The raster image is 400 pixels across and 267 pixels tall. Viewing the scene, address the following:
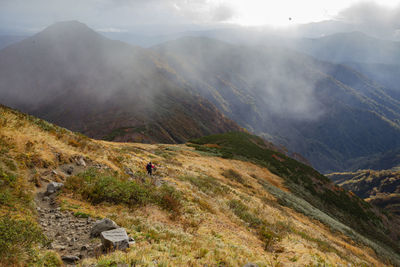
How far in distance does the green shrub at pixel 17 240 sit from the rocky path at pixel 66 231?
2.03ft

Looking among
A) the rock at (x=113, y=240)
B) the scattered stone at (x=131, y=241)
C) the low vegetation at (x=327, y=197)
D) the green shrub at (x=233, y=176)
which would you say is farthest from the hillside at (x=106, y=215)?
the low vegetation at (x=327, y=197)

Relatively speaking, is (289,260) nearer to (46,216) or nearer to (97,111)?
(46,216)

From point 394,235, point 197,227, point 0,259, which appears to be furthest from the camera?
point 394,235

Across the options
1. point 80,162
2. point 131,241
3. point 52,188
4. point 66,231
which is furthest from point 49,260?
point 80,162

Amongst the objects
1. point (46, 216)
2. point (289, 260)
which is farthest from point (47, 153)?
point (289, 260)

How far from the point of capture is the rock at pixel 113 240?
728 centimetres

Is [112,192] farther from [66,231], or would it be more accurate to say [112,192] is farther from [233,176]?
[233,176]

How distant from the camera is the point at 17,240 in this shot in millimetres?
6293

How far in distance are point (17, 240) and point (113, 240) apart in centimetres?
267

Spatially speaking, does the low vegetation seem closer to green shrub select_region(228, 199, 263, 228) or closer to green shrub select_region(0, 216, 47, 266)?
green shrub select_region(228, 199, 263, 228)

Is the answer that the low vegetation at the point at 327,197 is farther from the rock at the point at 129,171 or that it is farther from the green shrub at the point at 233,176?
the rock at the point at 129,171

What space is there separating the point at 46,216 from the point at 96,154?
839cm

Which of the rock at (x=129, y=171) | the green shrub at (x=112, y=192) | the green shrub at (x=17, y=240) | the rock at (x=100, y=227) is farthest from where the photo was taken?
the rock at (x=129, y=171)

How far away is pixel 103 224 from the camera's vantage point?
27.0ft
